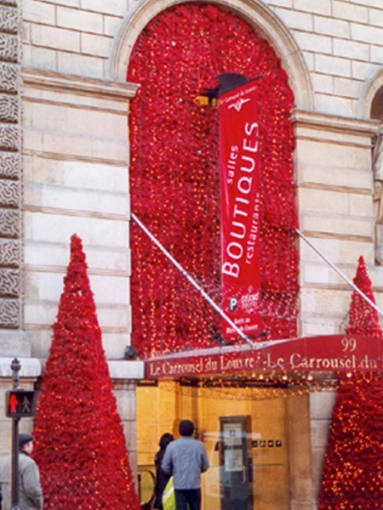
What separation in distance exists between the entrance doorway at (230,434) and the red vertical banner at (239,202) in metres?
2.05

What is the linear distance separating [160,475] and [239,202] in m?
4.45

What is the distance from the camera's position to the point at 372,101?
20.9m

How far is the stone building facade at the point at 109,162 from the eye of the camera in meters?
16.3

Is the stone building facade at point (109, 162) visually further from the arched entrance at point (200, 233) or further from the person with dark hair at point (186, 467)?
the person with dark hair at point (186, 467)

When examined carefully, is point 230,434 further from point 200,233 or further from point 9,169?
point 9,169

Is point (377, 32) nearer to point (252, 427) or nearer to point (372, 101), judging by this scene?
point (372, 101)

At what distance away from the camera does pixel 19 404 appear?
40.9 feet

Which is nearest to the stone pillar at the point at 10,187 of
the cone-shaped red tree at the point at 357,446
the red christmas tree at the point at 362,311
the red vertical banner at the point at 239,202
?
the red vertical banner at the point at 239,202

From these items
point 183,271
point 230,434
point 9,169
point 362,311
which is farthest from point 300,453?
point 9,169

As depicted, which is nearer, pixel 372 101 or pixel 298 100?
pixel 298 100

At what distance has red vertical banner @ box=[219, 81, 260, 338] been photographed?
647 inches

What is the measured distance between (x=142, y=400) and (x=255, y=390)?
2040 millimetres

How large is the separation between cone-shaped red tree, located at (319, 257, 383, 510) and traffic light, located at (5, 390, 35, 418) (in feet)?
22.5

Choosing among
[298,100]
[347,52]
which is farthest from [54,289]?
[347,52]
